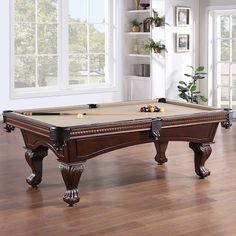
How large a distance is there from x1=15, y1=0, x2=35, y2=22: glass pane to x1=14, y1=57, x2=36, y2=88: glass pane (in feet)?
2.17

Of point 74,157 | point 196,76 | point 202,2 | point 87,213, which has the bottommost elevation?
point 87,213

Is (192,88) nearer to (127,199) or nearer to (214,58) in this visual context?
(214,58)

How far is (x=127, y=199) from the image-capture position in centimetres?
458

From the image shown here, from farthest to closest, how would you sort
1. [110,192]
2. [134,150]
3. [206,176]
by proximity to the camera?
[134,150]
[206,176]
[110,192]

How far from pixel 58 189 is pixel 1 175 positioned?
802mm

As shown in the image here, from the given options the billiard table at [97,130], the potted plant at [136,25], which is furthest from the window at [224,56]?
the billiard table at [97,130]

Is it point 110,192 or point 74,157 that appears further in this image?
point 110,192

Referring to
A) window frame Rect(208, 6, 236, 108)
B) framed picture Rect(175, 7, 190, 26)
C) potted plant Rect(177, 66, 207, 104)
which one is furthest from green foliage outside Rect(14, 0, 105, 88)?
window frame Rect(208, 6, 236, 108)

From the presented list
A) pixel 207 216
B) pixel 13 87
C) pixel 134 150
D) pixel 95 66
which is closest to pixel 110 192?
pixel 207 216

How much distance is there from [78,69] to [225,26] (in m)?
2.70

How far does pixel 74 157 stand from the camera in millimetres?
4363

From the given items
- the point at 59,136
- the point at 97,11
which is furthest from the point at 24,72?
the point at 59,136

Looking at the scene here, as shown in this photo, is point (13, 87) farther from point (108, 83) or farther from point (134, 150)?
point (134, 150)

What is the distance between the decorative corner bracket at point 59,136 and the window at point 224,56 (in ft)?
19.6
